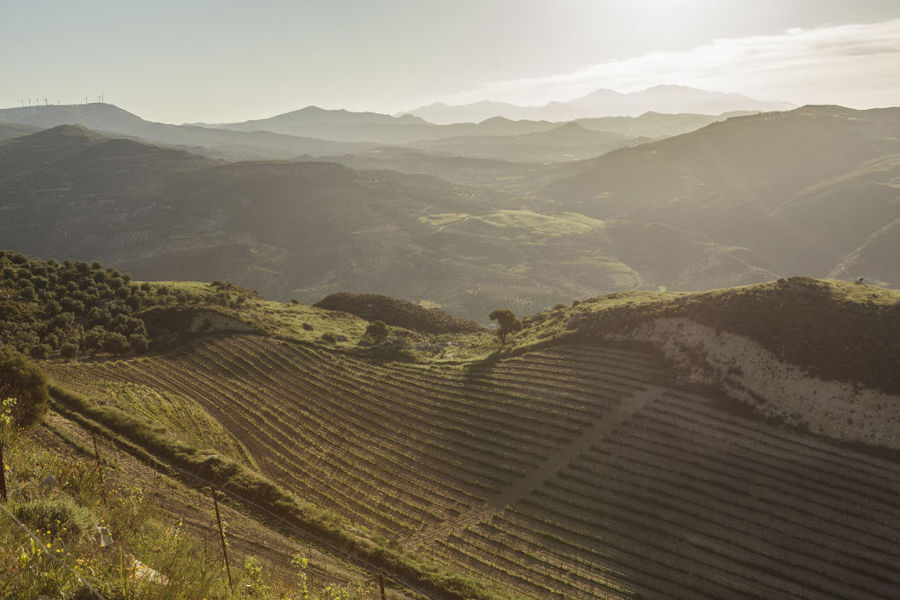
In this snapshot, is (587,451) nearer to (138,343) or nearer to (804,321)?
(804,321)

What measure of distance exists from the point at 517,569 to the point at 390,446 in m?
18.6

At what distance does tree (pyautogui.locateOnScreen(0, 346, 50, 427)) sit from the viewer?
3045 centimetres

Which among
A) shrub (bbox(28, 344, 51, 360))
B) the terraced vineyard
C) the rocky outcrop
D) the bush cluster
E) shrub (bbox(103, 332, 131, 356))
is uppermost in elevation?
the bush cluster

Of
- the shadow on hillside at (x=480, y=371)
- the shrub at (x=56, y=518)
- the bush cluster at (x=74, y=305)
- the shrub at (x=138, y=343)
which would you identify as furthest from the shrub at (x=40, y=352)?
the shrub at (x=56, y=518)

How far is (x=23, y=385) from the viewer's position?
3188cm

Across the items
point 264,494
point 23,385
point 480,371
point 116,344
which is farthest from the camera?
point 480,371

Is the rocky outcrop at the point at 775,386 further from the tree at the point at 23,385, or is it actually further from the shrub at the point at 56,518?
the tree at the point at 23,385

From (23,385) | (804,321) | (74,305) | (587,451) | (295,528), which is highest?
(23,385)

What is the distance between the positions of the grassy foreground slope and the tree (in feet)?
44.0

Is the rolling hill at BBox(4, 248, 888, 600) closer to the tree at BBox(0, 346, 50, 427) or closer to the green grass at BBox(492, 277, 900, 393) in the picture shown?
the green grass at BBox(492, 277, 900, 393)

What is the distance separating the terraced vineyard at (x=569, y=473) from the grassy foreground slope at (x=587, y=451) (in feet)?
0.56

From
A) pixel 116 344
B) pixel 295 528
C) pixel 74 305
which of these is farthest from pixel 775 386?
pixel 74 305

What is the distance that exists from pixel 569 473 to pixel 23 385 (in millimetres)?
41850

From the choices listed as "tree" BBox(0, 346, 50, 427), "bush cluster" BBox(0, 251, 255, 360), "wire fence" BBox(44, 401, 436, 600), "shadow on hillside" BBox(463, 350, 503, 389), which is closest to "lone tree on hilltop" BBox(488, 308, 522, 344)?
"shadow on hillside" BBox(463, 350, 503, 389)
